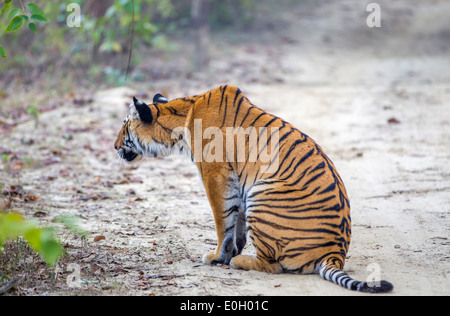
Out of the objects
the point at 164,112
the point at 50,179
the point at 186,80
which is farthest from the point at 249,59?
the point at 164,112

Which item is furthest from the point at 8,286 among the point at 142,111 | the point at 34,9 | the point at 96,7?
the point at 96,7

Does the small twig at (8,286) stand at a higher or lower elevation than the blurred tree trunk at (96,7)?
lower

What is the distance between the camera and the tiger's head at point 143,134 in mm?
5289

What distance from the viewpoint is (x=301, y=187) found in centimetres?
449

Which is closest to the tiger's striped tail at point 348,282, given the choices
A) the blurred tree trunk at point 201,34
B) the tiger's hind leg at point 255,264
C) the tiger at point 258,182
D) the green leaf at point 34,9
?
the tiger at point 258,182

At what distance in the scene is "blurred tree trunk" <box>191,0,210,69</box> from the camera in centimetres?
1348

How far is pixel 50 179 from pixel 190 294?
399cm

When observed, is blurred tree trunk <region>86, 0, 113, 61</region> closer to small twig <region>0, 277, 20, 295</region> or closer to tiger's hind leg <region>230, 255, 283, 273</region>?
tiger's hind leg <region>230, 255, 283, 273</region>

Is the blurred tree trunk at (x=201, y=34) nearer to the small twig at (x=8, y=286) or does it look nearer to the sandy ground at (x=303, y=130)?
the sandy ground at (x=303, y=130)

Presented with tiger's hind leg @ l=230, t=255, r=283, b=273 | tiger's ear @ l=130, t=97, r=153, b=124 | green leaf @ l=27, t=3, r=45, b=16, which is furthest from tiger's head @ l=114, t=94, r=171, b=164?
tiger's hind leg @ l=230, t=255, r=283, b=273

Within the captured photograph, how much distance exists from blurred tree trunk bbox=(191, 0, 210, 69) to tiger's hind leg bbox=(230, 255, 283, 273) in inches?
365

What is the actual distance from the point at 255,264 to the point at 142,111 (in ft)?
5.93

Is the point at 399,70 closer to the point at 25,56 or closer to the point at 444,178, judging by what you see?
the point at 444,178

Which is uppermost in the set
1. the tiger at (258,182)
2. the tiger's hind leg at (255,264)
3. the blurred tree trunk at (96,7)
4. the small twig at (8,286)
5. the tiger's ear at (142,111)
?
the blurred tree trunk at (96,7)
